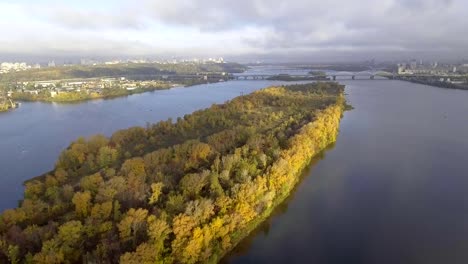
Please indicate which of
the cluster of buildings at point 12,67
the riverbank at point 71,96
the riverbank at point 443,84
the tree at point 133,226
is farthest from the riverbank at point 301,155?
the cluster of buildings at point 12,67

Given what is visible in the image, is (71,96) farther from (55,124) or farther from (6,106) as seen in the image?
(55,124)

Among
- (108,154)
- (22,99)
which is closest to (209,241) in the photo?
(108,154)

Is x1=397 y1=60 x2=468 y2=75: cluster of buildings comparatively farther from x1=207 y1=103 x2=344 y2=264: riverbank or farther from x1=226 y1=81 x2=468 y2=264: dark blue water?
x1=207 y1=103 x2=344 y2=264: riverbank

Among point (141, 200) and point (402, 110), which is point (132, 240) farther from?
point (402, 110)

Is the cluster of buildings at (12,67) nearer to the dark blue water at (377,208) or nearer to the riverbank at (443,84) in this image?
the dark blue water at (377,208)

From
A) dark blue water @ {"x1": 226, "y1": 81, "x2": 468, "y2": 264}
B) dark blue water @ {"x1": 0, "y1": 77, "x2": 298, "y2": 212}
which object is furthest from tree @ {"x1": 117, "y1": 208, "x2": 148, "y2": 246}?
dark blue water @ {"x1": 0, "y1": 77, "x2": 298, "y2": 212}

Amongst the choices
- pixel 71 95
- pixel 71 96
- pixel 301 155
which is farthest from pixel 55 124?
pixel 301 155
